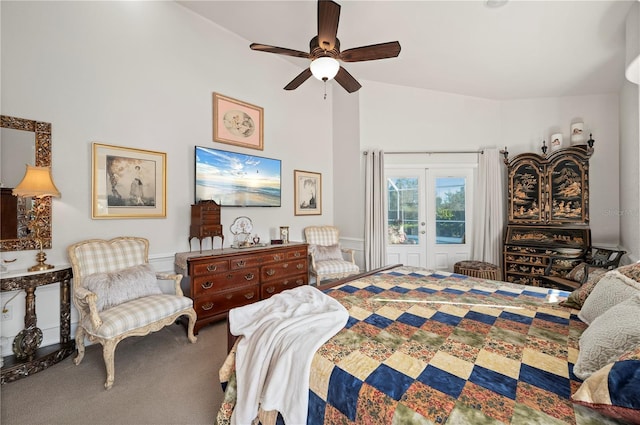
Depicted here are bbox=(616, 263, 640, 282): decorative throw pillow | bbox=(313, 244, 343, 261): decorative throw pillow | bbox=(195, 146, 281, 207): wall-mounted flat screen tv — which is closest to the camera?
bbox=(616, 263, 640, 282): decorative throw pillow

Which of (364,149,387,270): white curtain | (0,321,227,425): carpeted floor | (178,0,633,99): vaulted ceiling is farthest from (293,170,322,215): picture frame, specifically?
(0,321,227,425): carpeted floor

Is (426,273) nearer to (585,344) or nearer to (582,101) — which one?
(585,344)

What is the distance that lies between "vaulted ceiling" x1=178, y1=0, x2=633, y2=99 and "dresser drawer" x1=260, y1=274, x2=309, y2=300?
10.6 feet

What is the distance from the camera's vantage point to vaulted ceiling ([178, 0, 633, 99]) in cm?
272

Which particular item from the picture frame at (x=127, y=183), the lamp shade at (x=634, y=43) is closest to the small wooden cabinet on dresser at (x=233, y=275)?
the picture frame at (x=127, y=183)

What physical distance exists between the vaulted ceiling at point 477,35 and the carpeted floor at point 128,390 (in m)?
3.74

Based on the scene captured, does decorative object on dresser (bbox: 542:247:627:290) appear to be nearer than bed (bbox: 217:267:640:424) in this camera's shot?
No

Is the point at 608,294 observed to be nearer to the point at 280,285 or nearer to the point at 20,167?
the point at 280,285

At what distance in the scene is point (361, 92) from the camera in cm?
467

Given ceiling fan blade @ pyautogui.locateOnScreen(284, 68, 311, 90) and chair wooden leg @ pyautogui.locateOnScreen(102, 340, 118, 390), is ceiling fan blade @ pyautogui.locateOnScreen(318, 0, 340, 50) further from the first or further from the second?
chair wooden leg @ pyautogui.locateOnScreen(102, 340, 118, 390)

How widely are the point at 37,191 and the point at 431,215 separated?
4.91 meters

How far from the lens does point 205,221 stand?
126 inches

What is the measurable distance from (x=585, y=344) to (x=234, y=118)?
3.95 meters

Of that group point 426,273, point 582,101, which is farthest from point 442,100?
point 426,273
